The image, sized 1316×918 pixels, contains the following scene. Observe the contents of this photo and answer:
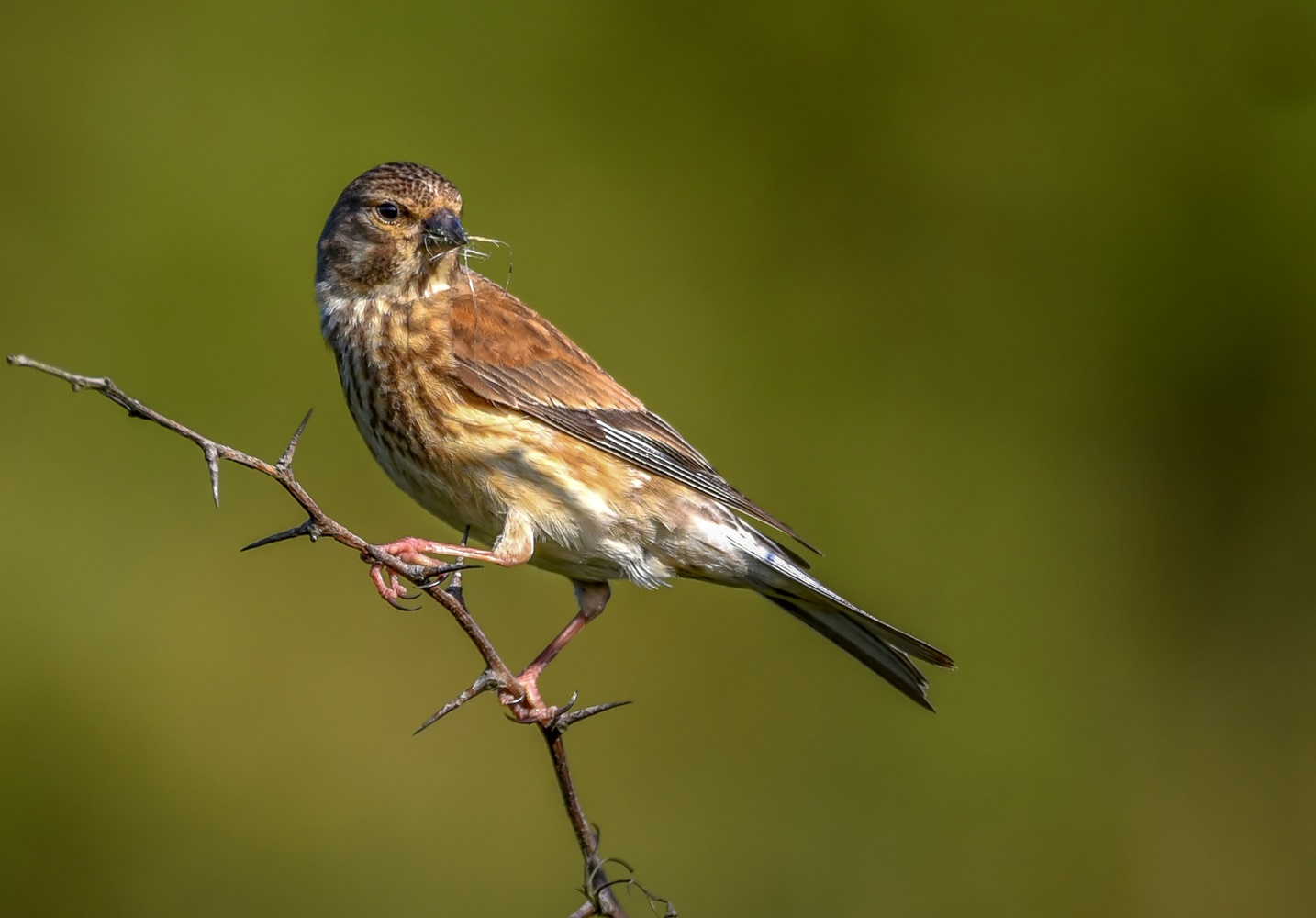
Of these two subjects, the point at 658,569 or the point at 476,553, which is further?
the point at 658,569

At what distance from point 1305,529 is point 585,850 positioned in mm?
5193

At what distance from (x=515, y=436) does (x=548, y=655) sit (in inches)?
30.1

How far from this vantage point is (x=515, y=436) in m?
4.09

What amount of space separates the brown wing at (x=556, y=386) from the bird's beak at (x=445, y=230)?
0.21 meters

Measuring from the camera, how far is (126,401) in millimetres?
2264

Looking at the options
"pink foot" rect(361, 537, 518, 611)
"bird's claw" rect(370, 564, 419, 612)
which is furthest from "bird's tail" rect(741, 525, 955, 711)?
"bird's claw" rect(370, 564, 419, 612)

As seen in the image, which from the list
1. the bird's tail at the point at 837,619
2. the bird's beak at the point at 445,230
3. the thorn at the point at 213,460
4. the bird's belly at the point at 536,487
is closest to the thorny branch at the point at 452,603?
the thorn at the point at 213,460

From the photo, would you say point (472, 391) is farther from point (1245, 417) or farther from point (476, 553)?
point (1245, 417)

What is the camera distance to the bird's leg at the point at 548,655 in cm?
395

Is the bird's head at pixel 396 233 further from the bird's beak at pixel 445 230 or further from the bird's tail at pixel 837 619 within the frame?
the bird's tail at pixel 837 619

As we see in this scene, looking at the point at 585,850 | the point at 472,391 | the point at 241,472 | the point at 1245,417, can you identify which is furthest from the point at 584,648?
the point at 1245,417

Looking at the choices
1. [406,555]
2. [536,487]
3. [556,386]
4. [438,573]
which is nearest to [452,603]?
[438,573]

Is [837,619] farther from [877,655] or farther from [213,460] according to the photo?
[213,460]

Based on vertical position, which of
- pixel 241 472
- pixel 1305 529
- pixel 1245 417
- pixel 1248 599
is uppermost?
pixel 1245 417
